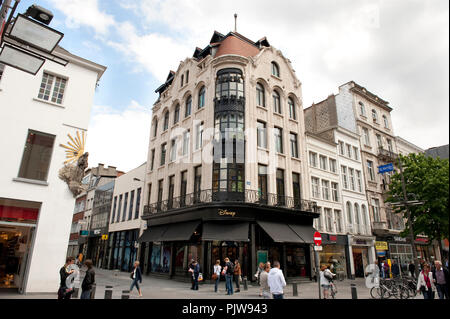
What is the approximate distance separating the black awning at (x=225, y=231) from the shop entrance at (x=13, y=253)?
30.2ft

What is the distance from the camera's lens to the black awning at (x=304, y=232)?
2002 cm

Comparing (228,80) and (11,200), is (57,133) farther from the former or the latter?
(228,80)

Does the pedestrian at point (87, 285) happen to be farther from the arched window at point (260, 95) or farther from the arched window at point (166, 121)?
the arched window at point (166, 121)

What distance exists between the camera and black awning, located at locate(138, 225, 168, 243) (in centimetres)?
2171

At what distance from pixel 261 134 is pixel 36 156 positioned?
15139 mm

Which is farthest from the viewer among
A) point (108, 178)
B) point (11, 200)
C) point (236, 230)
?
point (108, 178)

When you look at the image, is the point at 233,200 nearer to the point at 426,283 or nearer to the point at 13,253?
the point at 426,283

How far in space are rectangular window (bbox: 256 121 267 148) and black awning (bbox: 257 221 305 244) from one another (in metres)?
6.19

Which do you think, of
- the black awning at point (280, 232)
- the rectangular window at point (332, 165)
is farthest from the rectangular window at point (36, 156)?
the rectangular window at point (332, 165)

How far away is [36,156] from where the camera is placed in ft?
39.5

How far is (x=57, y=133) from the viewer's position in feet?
41.0
